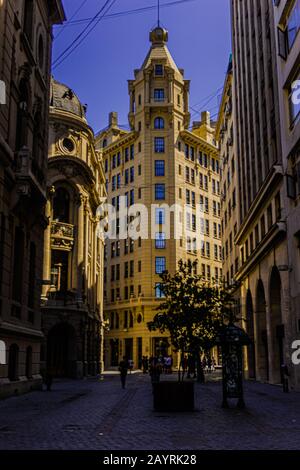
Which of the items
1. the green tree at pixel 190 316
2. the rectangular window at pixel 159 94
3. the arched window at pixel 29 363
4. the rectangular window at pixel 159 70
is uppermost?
the rectangular window at pixel 159 70

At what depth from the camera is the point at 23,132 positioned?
82.9 feet

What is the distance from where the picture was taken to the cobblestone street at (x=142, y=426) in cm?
1048

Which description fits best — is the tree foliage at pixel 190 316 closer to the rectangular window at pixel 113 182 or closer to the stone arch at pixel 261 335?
the stone arch at pixel 261 335

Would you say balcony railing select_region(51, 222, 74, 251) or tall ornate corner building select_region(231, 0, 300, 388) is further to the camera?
balcony railing select_region(51, 222, 74, 251)

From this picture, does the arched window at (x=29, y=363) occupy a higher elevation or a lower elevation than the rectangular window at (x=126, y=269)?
lower

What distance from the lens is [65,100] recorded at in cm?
4662

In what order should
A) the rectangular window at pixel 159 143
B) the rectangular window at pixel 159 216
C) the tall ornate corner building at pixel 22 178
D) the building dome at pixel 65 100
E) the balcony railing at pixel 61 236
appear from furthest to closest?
the rectangular window at pixel 159 143, the rectangular window at pixel 159 216, the building dome at pixel 65 100, the balcony railing at pixel 61 236, the tall ornate corner building at pixel 22 178

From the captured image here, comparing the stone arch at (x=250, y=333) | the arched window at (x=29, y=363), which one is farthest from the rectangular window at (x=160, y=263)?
the arched window at (x=29, y=363)

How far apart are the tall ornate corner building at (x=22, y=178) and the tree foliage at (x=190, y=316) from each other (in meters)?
6.10

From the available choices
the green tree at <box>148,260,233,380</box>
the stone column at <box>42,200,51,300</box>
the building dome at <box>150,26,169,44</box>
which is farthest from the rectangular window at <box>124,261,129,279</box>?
the green tree at <box>148,260,233,380</box>

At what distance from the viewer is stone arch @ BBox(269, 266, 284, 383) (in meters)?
32.1

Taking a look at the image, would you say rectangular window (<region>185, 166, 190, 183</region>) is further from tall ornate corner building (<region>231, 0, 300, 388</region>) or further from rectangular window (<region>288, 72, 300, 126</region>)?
rectangular window (<region>288, 72, 300, 126</region>)

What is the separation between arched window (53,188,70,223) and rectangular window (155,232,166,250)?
85.5 feet

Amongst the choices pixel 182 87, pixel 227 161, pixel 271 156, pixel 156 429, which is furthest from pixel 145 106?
pixel 156 429
